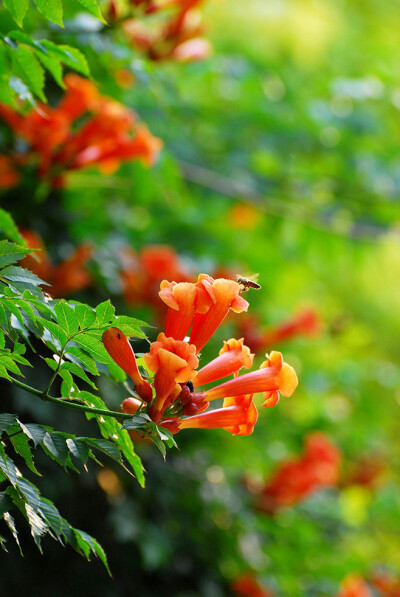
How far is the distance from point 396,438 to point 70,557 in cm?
621

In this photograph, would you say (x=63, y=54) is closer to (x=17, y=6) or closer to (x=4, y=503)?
(x=17, y=6)

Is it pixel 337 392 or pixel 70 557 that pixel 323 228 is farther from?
pixel 70 557

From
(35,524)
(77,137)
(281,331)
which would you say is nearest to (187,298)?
(35,524)

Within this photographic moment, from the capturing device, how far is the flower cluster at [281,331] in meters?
3.73

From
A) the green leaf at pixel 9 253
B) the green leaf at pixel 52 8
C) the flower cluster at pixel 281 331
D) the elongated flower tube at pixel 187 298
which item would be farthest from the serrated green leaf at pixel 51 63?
the flower cluster at pixel 281 331

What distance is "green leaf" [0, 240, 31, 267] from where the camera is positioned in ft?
3.81

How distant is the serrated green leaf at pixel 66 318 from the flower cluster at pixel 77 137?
1.59 meters

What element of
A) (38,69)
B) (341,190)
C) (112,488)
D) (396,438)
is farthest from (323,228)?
(396,438)

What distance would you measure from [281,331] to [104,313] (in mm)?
2709

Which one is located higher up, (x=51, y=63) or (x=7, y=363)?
(x=51, y=63)

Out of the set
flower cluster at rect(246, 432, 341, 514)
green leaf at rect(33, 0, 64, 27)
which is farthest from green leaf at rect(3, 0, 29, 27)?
flower cluster at rect(246, 432, 341, 514)

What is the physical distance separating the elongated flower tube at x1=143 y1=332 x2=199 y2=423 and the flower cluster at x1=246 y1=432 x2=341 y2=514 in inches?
129

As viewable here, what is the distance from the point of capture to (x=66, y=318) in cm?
111

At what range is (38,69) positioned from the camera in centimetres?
159
